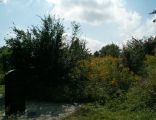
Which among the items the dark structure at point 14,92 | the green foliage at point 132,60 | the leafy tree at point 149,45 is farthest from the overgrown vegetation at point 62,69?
the leafy tree at point 149,45

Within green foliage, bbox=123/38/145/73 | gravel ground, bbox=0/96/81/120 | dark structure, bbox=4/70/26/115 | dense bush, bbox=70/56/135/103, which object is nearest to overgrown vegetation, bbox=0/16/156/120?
dense bush, bbox=70/56/135/103

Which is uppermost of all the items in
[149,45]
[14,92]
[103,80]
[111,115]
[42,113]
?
[149,45]

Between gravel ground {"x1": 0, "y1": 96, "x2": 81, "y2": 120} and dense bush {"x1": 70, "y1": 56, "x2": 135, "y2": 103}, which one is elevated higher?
dense bush {"x1": 70, "y1": 56, "x2": 135, "y2": 103}

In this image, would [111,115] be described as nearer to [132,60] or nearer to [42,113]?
[42,113]

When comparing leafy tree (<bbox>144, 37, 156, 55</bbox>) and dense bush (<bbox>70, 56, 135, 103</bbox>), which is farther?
leafy tree (<bbox>144, 37, 156, 55</bbox>)

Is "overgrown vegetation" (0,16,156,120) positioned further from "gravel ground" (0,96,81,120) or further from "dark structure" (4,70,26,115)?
"dark structure" (4,70,26,115)

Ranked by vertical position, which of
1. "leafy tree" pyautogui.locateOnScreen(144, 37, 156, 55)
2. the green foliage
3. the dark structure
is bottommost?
the dark structure

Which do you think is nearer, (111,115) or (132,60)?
(111,115)

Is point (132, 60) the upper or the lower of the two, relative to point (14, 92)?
upper

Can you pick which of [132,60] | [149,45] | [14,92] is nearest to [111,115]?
[14,92]

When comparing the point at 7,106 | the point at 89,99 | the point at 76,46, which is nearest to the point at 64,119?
the point at 7,106

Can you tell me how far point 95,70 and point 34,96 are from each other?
4559 mm

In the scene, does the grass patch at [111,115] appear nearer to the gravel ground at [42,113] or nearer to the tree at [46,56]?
the gravel ground at [42,113]

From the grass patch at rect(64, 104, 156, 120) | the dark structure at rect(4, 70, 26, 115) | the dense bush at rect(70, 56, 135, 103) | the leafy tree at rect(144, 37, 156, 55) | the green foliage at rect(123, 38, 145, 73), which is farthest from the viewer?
the leafy tree at rect(144, 37, 156, 55)
